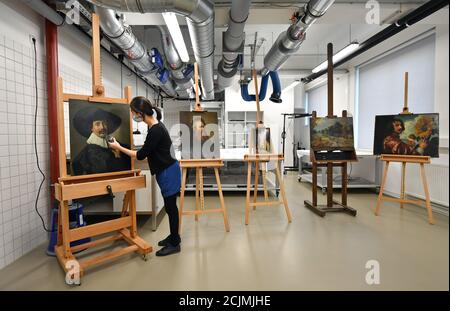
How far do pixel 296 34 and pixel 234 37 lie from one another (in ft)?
2.58

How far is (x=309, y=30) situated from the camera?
4.04 metres

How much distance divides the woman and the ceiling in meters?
1.36

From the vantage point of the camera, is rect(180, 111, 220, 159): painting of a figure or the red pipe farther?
rect(180, 111, 220, 159): painting of a figure

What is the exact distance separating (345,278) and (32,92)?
336 centimetres

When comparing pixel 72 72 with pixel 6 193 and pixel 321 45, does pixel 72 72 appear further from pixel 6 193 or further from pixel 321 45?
pixel 321 45

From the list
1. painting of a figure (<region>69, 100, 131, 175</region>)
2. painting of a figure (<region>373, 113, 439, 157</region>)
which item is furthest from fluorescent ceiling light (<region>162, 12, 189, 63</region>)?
painting of a figure (<region>373, 113, 439, 157</region>)

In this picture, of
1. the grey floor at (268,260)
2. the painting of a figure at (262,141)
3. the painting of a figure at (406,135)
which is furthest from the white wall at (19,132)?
the painting of a figure at (406,135)

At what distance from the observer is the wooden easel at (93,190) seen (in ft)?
5.93

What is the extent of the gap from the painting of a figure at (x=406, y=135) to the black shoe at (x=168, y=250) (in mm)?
2939

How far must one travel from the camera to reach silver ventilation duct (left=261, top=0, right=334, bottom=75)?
229cm

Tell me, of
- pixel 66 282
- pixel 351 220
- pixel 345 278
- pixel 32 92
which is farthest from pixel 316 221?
pixel 32 92

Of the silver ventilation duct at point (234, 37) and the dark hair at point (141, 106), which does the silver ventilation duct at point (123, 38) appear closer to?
the dark hair at point (141, 106)

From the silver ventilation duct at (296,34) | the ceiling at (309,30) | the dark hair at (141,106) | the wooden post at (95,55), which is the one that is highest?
the ceiling at (309,30)
